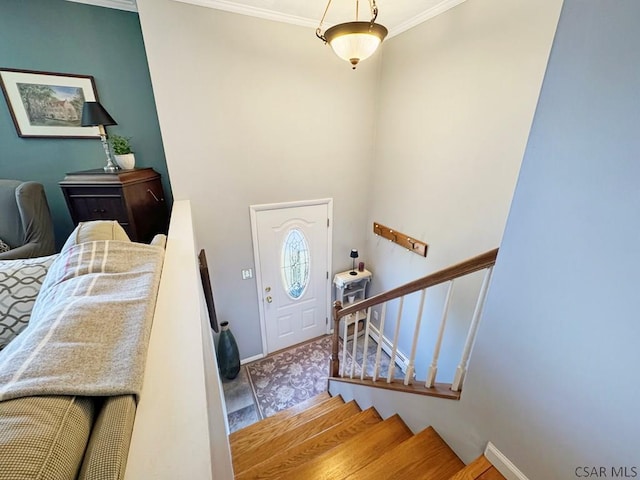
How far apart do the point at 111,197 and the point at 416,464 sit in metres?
2.65

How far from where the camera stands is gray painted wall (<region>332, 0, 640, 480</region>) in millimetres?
712

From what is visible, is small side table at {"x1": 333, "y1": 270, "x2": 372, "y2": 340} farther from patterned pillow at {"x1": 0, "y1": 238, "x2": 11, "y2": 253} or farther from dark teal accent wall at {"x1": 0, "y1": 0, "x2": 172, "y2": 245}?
patterned pillow at {"x1": 0, "y1": 238, "x2": 11, "y2": 253}

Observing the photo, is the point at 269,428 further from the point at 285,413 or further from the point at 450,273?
the point at 450,273

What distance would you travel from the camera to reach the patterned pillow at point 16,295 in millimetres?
1031

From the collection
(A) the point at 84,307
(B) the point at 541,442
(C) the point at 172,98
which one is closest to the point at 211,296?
(C) the point at 172,98

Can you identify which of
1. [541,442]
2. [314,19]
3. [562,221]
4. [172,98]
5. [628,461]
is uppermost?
[314,19]

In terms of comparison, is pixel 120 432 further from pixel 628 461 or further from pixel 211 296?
pixel 211 296

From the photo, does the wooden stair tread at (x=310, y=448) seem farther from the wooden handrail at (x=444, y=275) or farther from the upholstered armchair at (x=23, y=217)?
the upholstered armchair at (x=23, y=217)

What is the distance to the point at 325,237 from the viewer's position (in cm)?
336

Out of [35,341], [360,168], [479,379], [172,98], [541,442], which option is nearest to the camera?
[35,341]

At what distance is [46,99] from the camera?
2252mm

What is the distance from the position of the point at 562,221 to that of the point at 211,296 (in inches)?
111

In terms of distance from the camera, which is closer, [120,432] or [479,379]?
[120,432]

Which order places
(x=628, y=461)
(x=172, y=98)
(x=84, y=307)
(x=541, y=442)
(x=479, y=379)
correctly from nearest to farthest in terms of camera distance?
(x=84, y=307) < (x=628, y=461) < (x=541, y=442) < (x=479, y=379) < (x=172, y=98)
